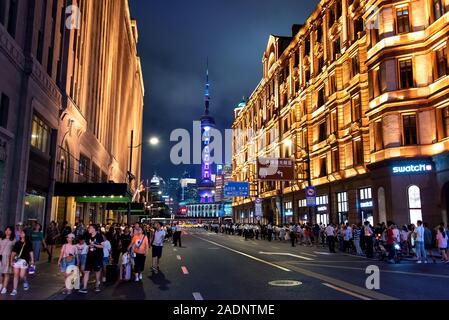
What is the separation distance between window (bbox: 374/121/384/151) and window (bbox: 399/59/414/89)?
3.30 meters

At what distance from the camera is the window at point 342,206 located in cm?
3838

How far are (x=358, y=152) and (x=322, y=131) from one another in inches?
377

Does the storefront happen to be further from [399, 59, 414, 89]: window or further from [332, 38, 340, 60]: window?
[399, 59, 414, 89]: window

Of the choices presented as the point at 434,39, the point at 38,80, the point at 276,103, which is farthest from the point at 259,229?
the point at 38,80

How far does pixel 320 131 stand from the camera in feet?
151

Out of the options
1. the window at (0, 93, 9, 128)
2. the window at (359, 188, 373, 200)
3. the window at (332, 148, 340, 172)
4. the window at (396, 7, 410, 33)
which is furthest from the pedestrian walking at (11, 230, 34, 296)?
the window at (332, 148, 340, 172)

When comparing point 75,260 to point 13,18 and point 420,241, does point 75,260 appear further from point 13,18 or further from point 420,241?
point 420,241

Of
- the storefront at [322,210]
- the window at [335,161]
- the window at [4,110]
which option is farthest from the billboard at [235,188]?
the window at [4,110]

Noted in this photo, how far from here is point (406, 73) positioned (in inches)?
1185

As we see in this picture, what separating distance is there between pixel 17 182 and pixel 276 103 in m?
48.1

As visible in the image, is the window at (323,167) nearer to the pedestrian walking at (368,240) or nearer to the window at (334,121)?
the window at (334,121)

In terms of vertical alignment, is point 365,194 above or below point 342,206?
above

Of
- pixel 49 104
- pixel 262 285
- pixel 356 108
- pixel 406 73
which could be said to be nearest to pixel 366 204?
pixel 356 108
